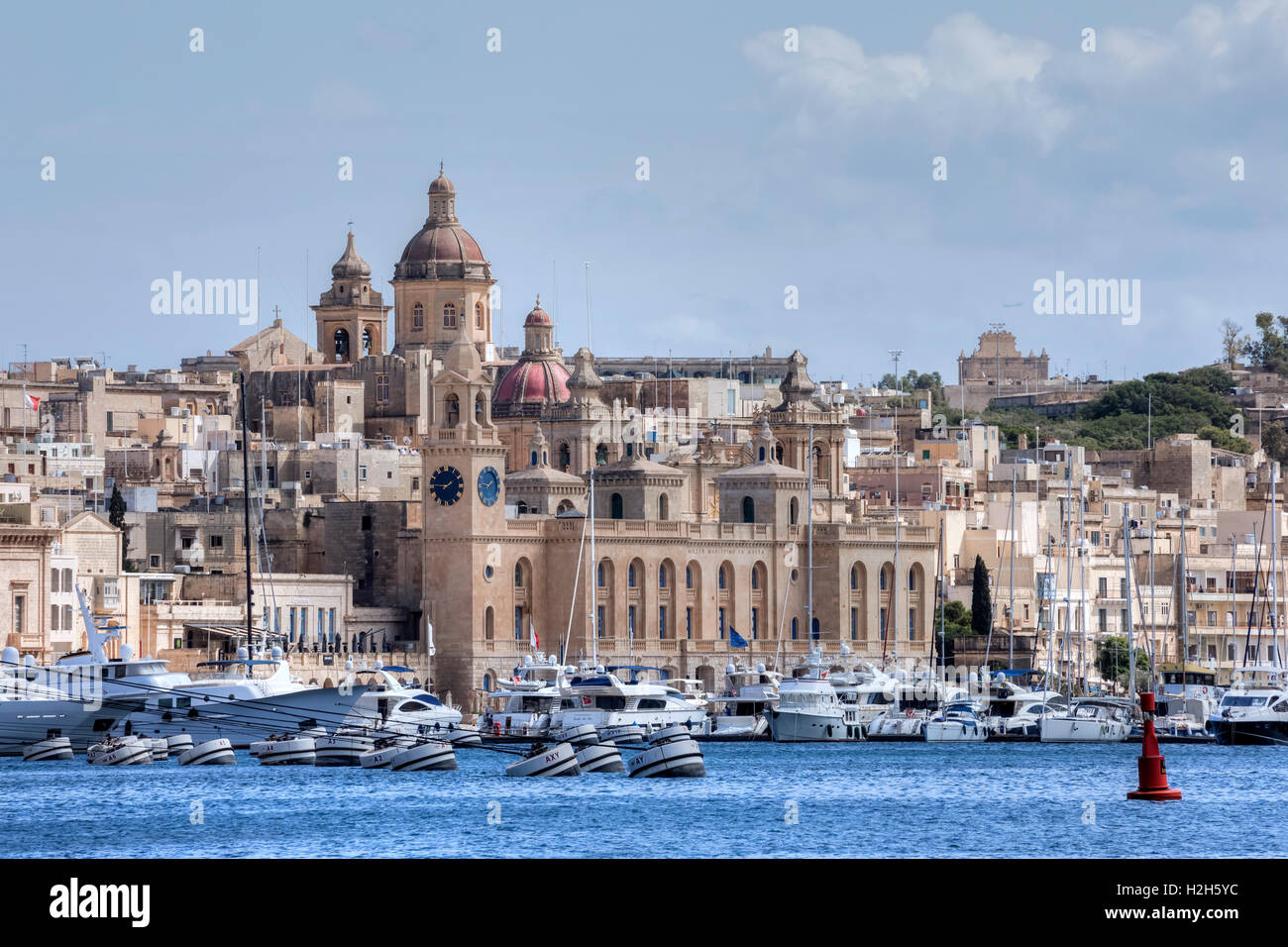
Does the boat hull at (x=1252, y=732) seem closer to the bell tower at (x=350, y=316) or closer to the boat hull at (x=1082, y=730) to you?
the boat hull at (x=1082, y=730)

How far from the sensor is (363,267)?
132 m

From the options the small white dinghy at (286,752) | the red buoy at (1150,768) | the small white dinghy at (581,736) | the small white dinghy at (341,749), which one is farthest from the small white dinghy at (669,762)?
the red buoy at (1150,768)

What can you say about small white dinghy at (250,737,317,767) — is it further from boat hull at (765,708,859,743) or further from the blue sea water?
boat hull at (765,708,859,743)

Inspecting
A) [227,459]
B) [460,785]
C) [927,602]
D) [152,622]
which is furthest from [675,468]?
[460,785]

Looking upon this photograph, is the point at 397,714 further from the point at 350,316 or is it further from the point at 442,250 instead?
the point at 350,316

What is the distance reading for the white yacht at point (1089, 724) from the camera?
8438 cm

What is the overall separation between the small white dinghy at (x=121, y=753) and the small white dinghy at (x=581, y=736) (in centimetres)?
1109

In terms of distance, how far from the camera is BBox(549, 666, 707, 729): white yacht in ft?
265

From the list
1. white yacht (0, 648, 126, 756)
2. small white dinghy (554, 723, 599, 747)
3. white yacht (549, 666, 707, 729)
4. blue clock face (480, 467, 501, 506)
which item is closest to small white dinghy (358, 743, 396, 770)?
small white dinghy (554, 723, 599, 747)

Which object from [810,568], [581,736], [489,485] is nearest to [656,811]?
[581,736]

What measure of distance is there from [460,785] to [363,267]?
7128cm

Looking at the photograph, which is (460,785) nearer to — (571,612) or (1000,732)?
(1000,732)

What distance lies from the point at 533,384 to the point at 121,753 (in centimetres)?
5293

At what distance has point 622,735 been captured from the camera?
78.4 m
